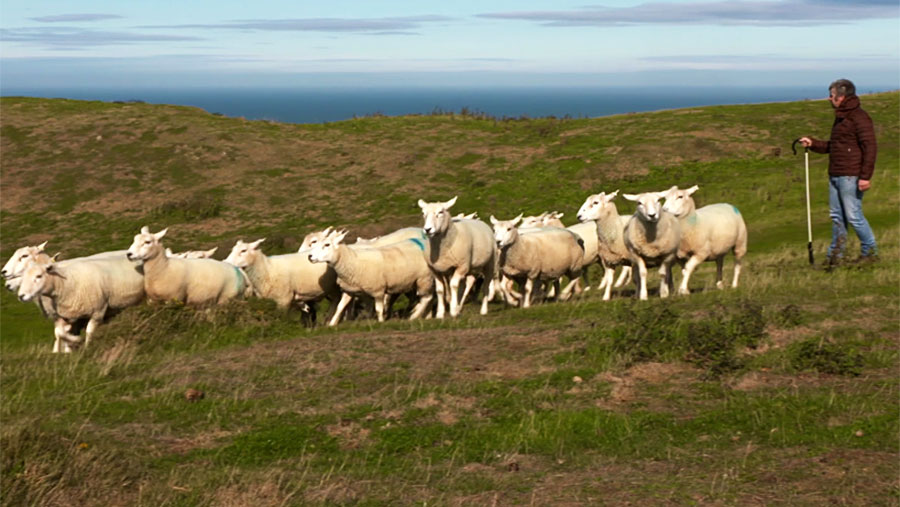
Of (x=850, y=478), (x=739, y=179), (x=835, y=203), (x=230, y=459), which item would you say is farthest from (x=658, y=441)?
(x=739, y=179)

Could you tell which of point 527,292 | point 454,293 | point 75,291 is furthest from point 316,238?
point 75,291

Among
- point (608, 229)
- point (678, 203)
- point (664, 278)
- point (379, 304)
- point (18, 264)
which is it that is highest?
point (678, 203)

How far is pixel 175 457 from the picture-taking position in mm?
9656

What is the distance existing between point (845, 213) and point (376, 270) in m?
7.99

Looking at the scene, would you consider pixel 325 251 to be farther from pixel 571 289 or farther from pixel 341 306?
pixel 571 289

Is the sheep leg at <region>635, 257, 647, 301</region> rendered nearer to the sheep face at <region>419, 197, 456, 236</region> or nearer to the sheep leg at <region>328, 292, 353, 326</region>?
the sheep face at <region>419, 197, 456, 236</region>

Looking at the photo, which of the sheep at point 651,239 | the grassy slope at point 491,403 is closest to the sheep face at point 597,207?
the sheep at point 651,239

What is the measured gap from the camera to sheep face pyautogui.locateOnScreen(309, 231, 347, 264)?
702 inches

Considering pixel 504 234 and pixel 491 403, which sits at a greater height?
pixel 504 234

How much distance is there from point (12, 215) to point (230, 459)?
3242cm

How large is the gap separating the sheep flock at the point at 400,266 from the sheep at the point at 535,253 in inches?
1.0

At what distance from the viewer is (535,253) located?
746 inches

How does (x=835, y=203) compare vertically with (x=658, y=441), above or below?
above

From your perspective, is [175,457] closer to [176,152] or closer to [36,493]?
[36,493]
